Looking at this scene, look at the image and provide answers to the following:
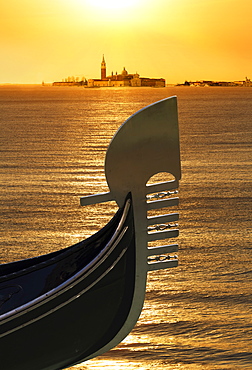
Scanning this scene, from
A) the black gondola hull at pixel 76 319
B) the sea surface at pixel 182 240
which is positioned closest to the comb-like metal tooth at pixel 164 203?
the black gondola hull at pixel 76 319

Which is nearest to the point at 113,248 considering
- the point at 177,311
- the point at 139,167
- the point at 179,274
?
the point at 139,167

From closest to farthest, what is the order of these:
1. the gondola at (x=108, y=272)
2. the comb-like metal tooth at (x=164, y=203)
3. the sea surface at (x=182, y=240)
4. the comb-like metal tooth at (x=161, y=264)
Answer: the gondola at (x=108, y=272) → the comb-like metal tooth at (x=164, y=203) → the comb-like metal tooth at (x=161, y=264) → the sea surface at (x=182, y=240)

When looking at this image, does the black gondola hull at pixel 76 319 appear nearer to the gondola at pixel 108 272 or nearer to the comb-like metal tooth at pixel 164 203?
the gondola at pixel 108 272

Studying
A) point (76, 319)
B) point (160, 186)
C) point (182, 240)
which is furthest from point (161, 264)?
point (182, 240)

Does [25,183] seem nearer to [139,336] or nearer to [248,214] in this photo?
[248,214]

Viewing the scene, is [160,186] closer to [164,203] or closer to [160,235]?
[164,203]

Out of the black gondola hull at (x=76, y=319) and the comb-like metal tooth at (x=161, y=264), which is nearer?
the black gondola hull at (x=76, y=319)

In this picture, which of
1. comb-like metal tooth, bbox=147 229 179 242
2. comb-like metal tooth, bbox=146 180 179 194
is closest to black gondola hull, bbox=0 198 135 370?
comb-like metal tooth, bbox=147 229 179 242

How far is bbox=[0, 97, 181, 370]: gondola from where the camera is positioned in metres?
4.57

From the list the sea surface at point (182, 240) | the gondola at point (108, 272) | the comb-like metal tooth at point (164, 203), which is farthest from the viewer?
the sea surface at point (182, 240)

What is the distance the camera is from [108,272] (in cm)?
473

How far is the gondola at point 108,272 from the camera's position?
4.57 metres

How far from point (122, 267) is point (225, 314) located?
314cm

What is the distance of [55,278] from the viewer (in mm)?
4961
